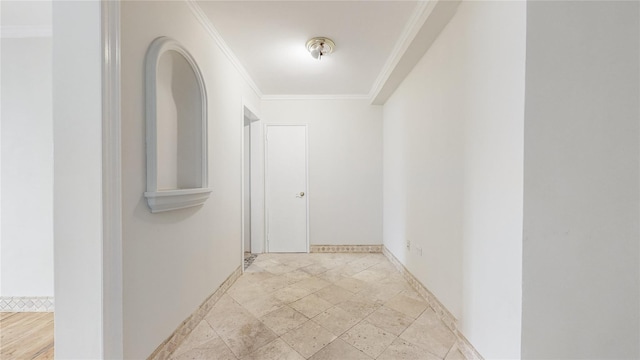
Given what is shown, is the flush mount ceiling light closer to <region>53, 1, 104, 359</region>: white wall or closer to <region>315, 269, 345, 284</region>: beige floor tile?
<region>53, 1, 104, 359</region>: white wall

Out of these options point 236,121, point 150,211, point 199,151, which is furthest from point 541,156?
point 236,121

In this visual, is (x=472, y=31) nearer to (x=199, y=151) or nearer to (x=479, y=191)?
(x=479, y=191)

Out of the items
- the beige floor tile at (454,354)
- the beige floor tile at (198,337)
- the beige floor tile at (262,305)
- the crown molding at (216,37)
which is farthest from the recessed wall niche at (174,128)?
the beige floor tile at (454,354)

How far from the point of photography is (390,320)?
6.39 feet

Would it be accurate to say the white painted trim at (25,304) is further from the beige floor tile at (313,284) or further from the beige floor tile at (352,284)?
the beige floor tile at (352,284)

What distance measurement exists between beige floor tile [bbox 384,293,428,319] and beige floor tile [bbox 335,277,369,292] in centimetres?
37

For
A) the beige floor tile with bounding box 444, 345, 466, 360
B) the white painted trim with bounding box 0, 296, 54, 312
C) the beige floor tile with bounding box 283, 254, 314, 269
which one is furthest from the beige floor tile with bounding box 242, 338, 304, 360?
the white painted trim with bounding box 0, 296, 54, 312

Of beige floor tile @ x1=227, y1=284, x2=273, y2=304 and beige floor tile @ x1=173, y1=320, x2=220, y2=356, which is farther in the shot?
beige floor tile @ x1=227, y1=284, x2=273, y2=304

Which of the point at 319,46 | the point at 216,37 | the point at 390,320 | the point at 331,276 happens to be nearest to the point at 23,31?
the point at 216,37

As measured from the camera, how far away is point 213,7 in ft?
6.02

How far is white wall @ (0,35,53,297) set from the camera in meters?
2.01

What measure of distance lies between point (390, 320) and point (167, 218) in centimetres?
183

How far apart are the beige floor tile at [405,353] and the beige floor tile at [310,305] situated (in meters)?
0.67

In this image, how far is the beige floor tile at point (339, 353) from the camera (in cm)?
154
